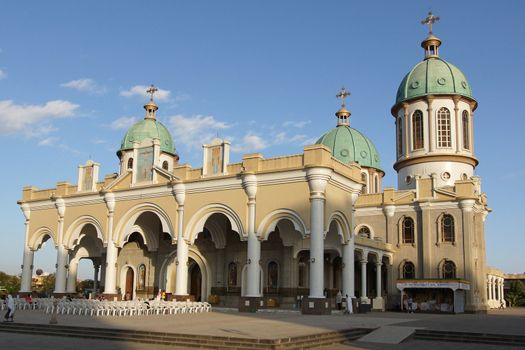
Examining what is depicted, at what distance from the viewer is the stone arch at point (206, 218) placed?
30.2 meters

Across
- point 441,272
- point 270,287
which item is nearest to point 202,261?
point 270,287

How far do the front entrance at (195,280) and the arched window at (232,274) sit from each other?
2.85 m

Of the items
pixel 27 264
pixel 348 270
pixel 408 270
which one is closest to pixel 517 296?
pixel 408 270

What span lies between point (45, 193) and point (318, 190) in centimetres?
2130

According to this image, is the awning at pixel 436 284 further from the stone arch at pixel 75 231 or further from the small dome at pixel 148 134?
the small dome at pixel 148 134

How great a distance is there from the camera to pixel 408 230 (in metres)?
40.5

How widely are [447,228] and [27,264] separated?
28245 mm

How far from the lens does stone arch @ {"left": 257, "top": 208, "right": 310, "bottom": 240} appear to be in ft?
92.3

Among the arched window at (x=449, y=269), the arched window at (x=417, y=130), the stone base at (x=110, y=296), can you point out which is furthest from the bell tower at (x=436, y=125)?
the stone base at (x=110, y=296)

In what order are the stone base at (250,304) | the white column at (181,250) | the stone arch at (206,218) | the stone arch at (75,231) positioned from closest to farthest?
1. the stone base at (250,304)
2. the stone arch at (206,218)
3. the white column at (181,250)
4. the stone arch at (75,231)

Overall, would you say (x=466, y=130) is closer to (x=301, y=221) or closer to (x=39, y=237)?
(x=301, y=221)

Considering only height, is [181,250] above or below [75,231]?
below

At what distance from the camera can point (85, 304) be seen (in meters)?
27.0

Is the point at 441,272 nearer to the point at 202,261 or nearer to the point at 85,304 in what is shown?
the point at 202,261
